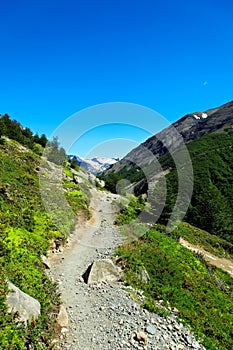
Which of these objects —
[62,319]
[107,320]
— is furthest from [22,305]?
[107,320]

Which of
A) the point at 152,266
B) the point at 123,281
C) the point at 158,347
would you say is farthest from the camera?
the point at 152,266

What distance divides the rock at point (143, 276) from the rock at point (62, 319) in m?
5.92

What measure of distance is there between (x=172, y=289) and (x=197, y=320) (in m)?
2.39

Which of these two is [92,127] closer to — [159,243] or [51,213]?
[51,213]

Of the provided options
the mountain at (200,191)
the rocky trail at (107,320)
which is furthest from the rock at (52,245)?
the mountain at (200,191)

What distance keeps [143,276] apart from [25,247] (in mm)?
7492

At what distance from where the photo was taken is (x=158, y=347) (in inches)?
398

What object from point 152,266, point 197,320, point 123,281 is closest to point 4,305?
point 123,281

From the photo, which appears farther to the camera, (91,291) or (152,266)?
(152,266)

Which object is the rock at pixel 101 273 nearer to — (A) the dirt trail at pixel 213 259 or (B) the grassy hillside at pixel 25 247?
(B) the grassy hillside at pixel 25 247

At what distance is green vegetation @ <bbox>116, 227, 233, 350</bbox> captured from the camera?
1331 centimetres

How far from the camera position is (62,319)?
10641mm

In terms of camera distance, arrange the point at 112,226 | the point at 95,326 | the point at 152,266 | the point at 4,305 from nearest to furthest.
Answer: the point at 4,305 < the point at 95,326 < the point at 152,266 < the point at 112,226

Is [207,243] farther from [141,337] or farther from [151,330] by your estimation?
[141,337]
